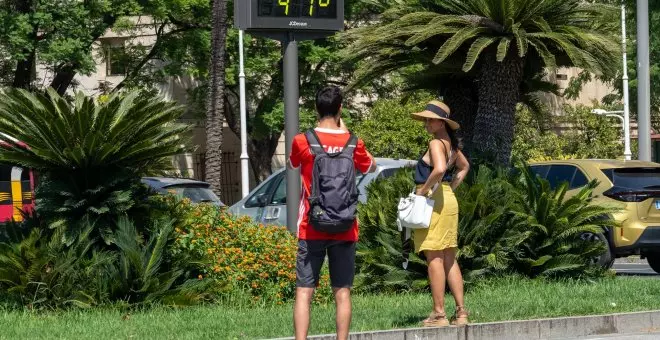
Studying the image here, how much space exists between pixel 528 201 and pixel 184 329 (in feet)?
16.4

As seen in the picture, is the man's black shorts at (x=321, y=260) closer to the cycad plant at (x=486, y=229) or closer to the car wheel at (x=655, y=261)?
the cycad plant at (x=486, y=229)

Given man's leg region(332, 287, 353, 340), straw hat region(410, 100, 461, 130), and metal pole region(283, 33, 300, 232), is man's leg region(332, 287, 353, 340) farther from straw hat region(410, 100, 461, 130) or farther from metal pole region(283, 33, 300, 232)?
metal pole region(283, 33, 300, 232)

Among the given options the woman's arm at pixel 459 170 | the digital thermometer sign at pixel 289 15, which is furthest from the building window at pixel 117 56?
the woman's arm at pixel 459 170

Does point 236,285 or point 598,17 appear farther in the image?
point 598,17

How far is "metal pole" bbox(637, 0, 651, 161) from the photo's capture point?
22.0 meters

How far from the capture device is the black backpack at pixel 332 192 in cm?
815

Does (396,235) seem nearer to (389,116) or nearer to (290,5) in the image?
(290,5)

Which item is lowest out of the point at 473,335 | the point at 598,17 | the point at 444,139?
the point at 473,335

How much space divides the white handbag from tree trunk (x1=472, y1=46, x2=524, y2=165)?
5516mm

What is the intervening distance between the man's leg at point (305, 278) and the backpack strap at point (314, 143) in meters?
0.58

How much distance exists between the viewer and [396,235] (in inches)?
530

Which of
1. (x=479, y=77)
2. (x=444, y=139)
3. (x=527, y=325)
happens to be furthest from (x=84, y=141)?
(x=479, y=77)

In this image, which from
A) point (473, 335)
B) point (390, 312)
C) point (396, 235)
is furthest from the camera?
point (396, 235)

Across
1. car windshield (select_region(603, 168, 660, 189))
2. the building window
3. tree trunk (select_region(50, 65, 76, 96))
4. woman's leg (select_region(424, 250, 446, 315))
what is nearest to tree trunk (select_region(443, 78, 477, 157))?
car windshield (select_region(603, 168, 660, 189))
